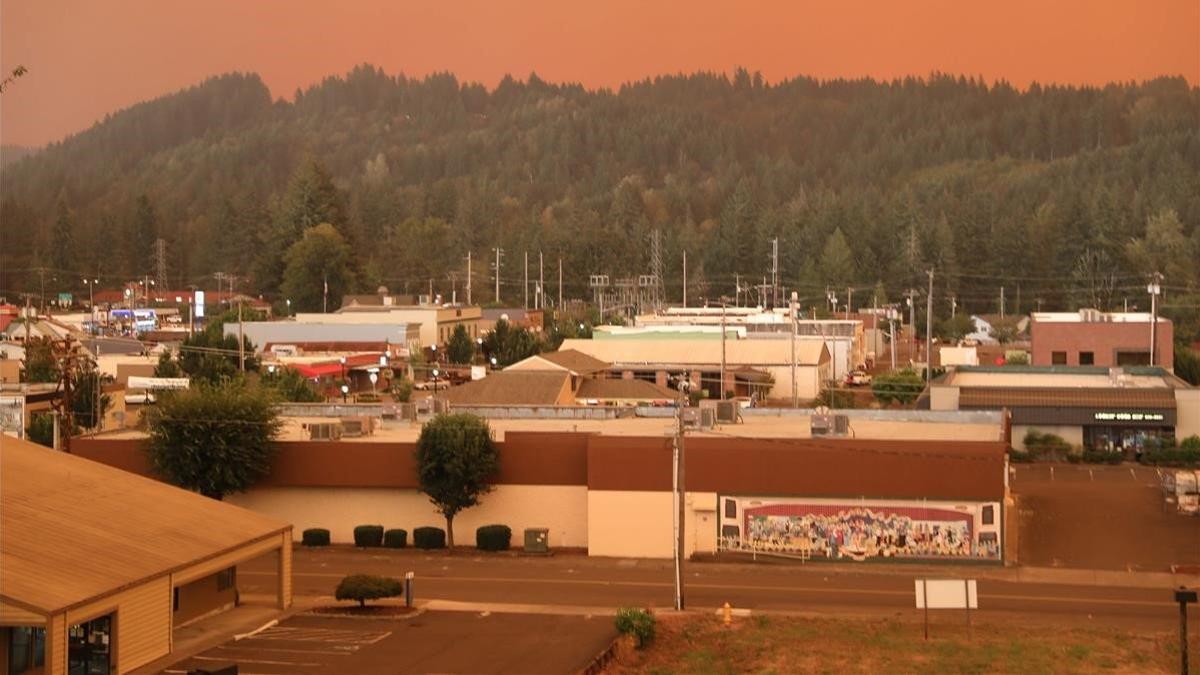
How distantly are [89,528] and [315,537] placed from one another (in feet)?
36.0

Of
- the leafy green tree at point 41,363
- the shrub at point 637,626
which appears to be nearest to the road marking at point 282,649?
the shrub at point 637,626

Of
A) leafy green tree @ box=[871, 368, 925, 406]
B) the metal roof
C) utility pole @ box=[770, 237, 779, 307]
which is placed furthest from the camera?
utility pole @ box=[770, 237, 779, 307]

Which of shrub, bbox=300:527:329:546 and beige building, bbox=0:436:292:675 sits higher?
beige building, bbox=0:436:292:675

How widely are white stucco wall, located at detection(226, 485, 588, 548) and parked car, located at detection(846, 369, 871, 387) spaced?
41259mm

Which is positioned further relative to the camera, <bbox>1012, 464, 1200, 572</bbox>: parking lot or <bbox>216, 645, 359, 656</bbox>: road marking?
<bbox>1012, 464, 1200, 572</bbox>: parking lot

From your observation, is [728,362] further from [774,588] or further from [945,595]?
[945,595]

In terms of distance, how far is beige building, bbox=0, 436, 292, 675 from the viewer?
2161 cm

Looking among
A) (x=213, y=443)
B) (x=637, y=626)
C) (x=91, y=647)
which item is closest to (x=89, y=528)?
(x=91, y=647)

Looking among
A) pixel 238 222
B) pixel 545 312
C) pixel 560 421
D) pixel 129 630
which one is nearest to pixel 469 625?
pixel 129 630

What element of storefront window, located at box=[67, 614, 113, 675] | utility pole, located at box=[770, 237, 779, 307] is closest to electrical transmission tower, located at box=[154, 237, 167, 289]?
utility pole, located at box=[770, 237, 779, 307]

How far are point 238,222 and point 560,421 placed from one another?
127061 millimetres

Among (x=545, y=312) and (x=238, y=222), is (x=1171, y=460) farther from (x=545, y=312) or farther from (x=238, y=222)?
(x=238, y=222)

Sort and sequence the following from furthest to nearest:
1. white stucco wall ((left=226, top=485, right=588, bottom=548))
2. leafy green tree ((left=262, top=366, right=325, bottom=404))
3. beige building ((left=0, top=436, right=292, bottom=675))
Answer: leafy green tree ((left=262, top=366, right=325, bottom=404)), white stucco wall ((left=226, top=485, right=588, bottom=548)), beige building ((left=0, top=436, right=292, bottom=675))

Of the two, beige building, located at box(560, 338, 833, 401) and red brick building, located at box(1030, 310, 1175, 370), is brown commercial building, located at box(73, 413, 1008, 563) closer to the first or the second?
beige building, located at box(560, 338, 833, 401)
